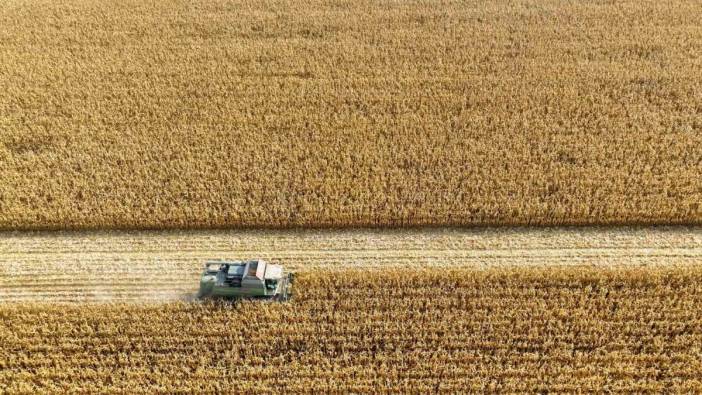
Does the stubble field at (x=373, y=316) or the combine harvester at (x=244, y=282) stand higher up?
the combine harvester at (x=244, y=282)

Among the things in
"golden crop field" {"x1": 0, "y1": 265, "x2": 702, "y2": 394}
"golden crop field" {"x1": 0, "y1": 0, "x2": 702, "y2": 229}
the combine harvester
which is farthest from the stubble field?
"golden crop field" {"x1": 0, "y1": 0, "x2": 702, "y2": 229}

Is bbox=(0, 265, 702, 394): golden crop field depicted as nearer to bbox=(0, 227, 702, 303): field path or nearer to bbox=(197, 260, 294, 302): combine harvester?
bbox=(197, 260, 294, 302): combine harvester

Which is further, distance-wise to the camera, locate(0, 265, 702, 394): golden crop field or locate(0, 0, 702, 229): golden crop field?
locate(0, 0, 702, 229): golden crop field

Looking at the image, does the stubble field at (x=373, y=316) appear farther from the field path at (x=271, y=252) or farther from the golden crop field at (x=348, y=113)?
the golden crop field at (x=348, y=113)

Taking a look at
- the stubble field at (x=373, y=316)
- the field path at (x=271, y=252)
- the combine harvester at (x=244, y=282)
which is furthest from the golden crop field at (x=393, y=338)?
the field path at (x=271, y=252)

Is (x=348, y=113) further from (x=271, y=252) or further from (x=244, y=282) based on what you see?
(x=244, y=282)
